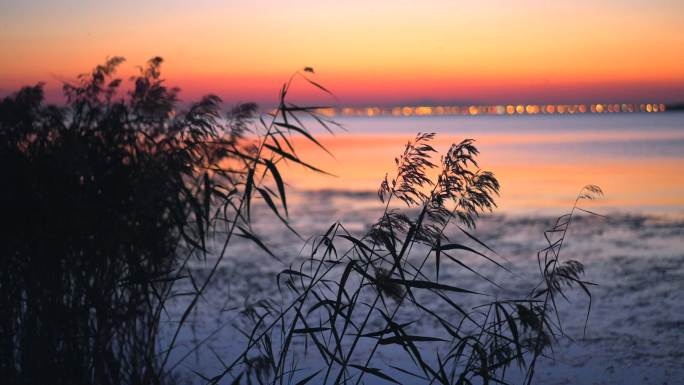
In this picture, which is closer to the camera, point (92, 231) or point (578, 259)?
point (92, 231)

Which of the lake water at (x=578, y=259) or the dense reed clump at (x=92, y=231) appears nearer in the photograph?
the dense reed clump at (x=92, y=231)

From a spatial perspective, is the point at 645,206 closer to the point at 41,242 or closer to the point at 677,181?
the point at 677,181

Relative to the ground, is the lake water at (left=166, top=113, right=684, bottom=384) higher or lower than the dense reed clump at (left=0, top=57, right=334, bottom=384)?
lower

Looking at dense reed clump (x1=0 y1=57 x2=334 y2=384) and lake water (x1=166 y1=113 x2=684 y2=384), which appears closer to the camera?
dense reed clump (x1=0 y1=57 x2=334 y2=384)

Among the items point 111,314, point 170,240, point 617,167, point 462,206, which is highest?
point 462,206

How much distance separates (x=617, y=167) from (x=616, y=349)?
21510 millimetres

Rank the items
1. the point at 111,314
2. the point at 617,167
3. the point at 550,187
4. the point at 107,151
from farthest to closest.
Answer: the point at 617,167, the point at 550,187, the point at 107,151, the point at 111,314

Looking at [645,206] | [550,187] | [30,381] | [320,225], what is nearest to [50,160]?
[30,381]

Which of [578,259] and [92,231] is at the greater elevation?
[92,231]

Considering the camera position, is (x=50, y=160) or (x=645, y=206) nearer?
(x=50, y=160)

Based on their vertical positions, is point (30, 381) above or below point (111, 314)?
below

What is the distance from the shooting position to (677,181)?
20.4 metres

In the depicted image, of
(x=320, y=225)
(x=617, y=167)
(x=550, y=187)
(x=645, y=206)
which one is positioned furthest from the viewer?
(x=617, y=167)

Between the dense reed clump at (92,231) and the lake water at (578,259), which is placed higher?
the dense reed clump at (92,231)
